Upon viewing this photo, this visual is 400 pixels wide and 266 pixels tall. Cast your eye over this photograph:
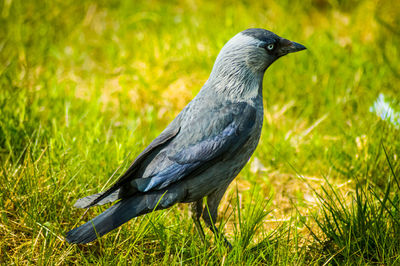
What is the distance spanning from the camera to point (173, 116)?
4117 millimetres

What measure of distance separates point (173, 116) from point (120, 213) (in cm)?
194

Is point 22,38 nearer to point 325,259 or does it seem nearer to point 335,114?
point 335,114

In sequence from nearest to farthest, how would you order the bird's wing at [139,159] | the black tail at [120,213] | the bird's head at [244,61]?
1. the black tail at [120,213]
2. the bird's wing at [139,159]
3. the bird's head at [244,61]

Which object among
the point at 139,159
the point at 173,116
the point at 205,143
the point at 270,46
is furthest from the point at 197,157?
the point at 173,116

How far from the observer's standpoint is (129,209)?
7.50 ft

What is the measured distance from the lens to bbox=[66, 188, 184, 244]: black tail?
7.25 feet

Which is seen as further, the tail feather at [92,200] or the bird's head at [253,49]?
the bird's head at [253,49]

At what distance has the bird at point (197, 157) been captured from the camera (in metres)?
2.31

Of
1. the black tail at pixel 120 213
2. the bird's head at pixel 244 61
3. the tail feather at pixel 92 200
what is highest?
the bird's head at pixel 244 61

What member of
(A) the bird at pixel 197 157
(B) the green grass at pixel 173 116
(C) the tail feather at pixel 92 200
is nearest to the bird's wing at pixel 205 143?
(A) the bird at pixel 197 157

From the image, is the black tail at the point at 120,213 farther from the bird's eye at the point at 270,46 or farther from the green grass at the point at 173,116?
the bird's eye at the point at 270,46

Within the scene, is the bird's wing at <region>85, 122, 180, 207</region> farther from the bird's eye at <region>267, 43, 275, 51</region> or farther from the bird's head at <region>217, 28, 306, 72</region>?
the bird's eye at <region>267, 43, 275, 51</region>

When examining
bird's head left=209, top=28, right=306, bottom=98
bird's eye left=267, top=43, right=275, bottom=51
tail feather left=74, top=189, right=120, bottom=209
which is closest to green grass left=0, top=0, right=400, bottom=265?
tail feather left=74, top=189, right=120, bottom=209

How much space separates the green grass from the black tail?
0.10 meters
